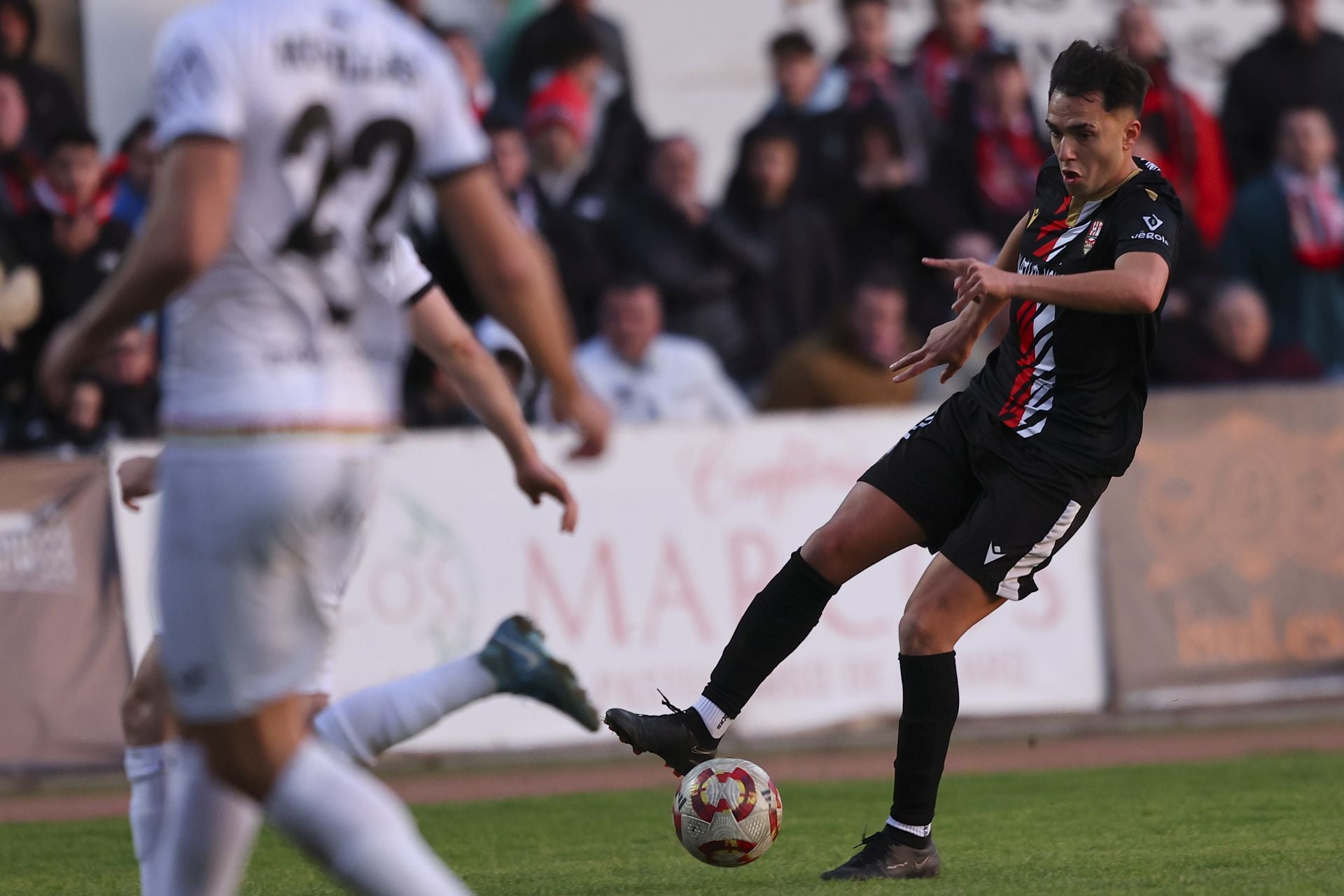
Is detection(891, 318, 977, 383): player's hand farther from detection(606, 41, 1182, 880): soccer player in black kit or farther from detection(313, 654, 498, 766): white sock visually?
detection(313, 654, 498, 766): white sock

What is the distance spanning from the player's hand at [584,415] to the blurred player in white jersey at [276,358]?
251mm

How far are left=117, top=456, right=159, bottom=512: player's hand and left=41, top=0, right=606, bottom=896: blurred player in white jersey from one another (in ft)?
5.54

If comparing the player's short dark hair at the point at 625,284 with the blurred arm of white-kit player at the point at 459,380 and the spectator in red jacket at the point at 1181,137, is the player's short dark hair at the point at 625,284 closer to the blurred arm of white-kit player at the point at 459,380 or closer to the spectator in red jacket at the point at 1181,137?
the spectator in red jacket at the point at 1181,137

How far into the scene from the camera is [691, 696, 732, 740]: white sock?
595 cm

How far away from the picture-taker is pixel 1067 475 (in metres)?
5.78

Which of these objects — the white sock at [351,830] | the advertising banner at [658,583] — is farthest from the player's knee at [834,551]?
the advertising banner at [658,583]

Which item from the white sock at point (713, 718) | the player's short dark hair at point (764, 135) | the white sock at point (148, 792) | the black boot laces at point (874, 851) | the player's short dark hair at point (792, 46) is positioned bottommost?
the black boot laces at point (874, 851)

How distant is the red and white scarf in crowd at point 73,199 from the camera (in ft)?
35.2

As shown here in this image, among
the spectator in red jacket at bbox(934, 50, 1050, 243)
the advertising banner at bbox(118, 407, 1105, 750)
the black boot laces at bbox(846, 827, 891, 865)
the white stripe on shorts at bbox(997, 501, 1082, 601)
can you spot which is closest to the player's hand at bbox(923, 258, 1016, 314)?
the white stripe on shorts at bbox(997, 501, 1082, 601)

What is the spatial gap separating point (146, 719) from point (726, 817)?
1624 millimetres

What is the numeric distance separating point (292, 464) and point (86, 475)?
6.61 metres

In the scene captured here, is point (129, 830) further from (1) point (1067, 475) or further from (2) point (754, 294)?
(2) point (754, 294)

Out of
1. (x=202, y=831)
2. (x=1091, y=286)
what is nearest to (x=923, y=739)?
(x=1091, y=286)

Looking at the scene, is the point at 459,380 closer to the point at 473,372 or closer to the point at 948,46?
the point at 473,372
